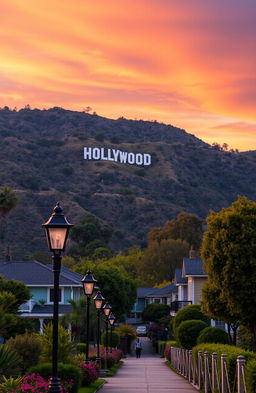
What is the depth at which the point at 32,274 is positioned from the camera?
6800 cm

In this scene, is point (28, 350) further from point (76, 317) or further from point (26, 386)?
point (76, 317)

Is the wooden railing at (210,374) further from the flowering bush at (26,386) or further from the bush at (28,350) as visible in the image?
the bush at (28,350)

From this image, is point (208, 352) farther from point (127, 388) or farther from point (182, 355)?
point (182, 355)

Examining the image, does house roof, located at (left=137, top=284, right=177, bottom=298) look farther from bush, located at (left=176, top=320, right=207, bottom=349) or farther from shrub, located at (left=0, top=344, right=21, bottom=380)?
shrub, located at (left=0, top=344, right=21, bottom=380)

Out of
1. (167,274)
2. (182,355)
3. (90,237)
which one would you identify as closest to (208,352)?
(182,355)

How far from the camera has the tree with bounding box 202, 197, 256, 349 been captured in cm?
3391

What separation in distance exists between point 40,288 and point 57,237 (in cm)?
5101

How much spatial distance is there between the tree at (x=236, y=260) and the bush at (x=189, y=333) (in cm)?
674

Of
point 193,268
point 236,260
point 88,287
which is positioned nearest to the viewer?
point 88,287

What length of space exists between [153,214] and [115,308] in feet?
285

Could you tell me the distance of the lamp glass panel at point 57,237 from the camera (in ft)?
53.5

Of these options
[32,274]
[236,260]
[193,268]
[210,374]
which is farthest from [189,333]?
[32,274]

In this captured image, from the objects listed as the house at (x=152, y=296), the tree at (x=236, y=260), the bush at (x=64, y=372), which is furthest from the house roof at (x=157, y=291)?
the bush at (x=64, y=372)

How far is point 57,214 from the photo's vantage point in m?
16.8
